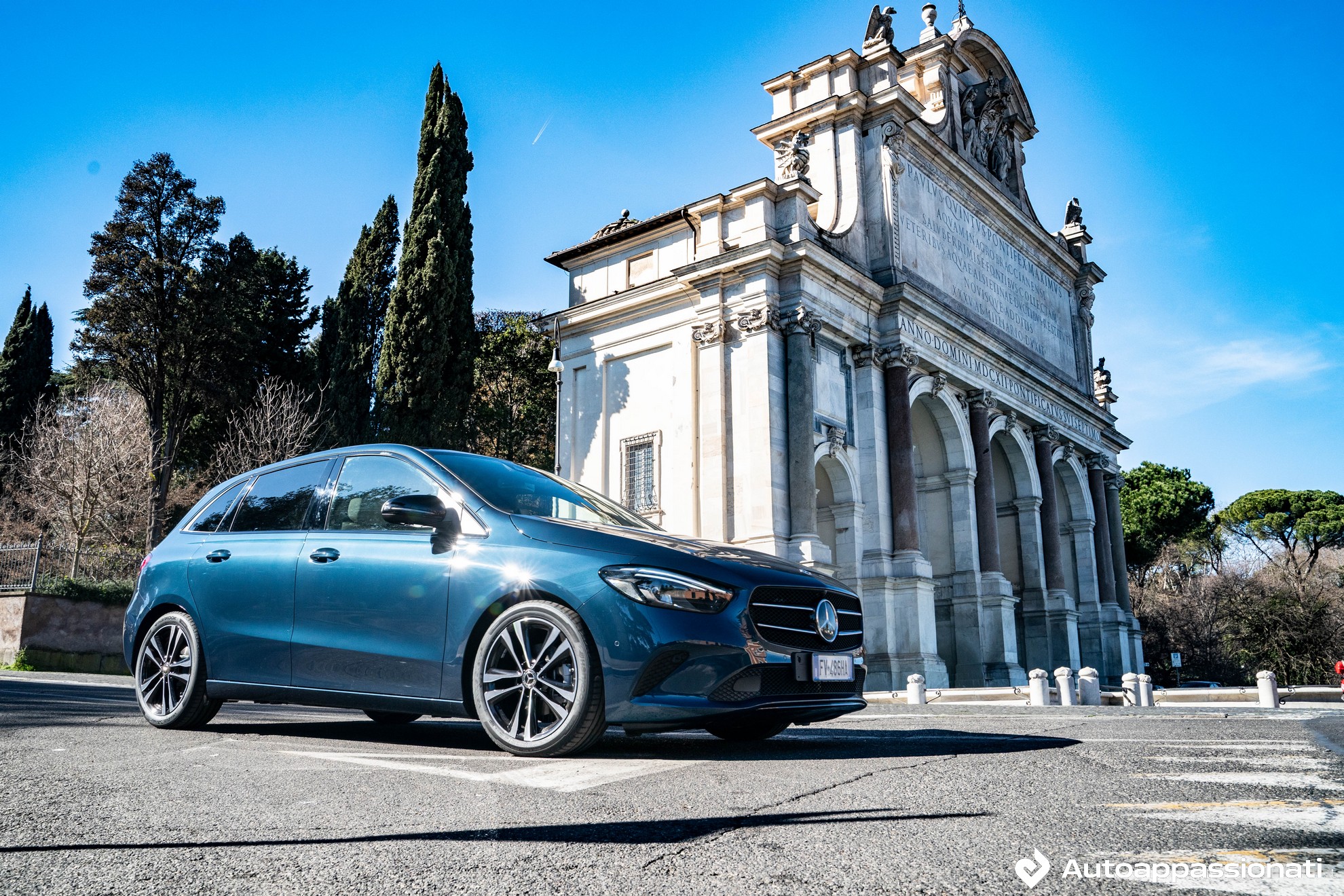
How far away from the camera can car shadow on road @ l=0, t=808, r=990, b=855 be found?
257 centimetres

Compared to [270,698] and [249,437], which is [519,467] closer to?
[270,698]

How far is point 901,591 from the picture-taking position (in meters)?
22.1

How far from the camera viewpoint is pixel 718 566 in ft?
15.3

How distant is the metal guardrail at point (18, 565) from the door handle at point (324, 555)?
16.1m

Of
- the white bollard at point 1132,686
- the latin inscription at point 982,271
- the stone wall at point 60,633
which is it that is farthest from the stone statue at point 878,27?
the stone wall at point 60,633

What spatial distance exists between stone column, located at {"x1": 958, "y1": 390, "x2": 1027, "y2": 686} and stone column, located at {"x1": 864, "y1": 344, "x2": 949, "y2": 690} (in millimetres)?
2986

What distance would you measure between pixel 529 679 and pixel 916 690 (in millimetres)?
12653

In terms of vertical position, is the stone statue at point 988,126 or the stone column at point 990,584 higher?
the stone statue at point 988,126

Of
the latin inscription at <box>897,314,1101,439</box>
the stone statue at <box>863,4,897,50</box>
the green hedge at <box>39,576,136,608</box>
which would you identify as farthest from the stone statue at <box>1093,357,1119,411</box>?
the green hedge at <box>39,576,136,608</box>

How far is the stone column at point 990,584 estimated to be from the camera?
24.5 metres

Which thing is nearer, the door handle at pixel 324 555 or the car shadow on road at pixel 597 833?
the car shadow on road at pixel 597 833

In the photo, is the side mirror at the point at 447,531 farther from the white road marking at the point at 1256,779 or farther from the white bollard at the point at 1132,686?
the white bollard at the point at 1132,686

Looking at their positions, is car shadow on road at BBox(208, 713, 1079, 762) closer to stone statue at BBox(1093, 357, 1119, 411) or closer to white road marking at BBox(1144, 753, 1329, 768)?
white road marking at BBox(1144, 753, 1329, 768)

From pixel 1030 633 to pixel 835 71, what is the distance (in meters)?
17.4
